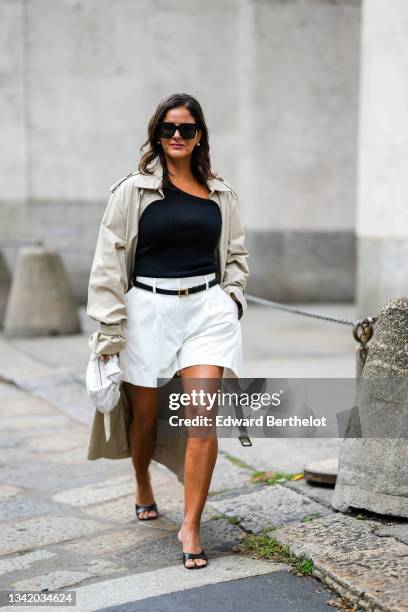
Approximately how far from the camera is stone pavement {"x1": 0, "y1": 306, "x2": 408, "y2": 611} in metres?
3.75

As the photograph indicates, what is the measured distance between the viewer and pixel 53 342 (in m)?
9.62

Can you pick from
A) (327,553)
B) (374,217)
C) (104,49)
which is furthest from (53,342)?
(327,553)

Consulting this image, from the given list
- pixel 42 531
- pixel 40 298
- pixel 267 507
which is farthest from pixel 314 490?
pixel 40 298

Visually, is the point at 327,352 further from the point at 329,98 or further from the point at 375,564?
the point at 375,564

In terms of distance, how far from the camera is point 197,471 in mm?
3969

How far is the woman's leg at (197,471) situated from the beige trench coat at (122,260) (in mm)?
153

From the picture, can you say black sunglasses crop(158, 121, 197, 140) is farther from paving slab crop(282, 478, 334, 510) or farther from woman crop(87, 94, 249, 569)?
paving slab crop(282, 478, 334, 510)

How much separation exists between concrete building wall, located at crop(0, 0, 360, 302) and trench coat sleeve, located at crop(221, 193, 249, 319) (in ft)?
23.8

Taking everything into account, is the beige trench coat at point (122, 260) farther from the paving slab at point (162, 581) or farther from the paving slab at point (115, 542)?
the paving slab at point (162, 581)

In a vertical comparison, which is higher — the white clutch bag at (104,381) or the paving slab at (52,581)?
the white clutch bag at (104,381)

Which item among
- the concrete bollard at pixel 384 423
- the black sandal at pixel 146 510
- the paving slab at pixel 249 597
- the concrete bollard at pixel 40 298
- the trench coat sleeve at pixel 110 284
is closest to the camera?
the paving slab at pixel 249 597

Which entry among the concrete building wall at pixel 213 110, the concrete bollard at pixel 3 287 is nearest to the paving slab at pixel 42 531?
the concrete bollard at pixel 3 287

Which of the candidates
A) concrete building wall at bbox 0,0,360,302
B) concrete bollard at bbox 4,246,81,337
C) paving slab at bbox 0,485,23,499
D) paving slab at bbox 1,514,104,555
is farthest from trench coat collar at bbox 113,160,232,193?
concrete building wall at bbox 0,0,360,302

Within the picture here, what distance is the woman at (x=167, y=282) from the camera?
13.3 feet
